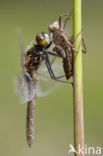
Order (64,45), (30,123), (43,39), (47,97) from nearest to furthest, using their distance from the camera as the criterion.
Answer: (64,45), (43,39), (30,123), (47,97)

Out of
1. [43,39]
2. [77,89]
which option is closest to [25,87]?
[43,39]

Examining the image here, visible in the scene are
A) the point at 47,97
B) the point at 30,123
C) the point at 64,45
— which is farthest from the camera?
the point at 47,97

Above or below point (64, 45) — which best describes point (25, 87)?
below

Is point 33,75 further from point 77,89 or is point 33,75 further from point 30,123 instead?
point 77,89

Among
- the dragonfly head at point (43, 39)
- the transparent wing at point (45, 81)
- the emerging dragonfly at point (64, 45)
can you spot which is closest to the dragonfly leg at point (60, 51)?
the emerging dragonfly at point (64, 45)

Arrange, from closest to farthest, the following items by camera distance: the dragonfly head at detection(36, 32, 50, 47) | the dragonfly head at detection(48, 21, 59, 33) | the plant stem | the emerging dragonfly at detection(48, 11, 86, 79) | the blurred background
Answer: the plant stem
the emerging dragonfly at detection(48, 11, 86, 79)
the dragonfly head at detection(48, 21, 59, 33)
the dragonfly head at detection(36, 32, 50, 47)
the blurred background

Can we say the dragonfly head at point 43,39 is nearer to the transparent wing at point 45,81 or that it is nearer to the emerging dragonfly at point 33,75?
the emerging dragonfly at point 33,75

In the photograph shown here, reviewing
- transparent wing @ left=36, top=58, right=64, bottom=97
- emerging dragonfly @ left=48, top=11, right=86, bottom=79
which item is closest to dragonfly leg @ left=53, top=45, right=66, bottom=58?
emerging dragonfly @ left=48, top=11, right=86, bottom=79

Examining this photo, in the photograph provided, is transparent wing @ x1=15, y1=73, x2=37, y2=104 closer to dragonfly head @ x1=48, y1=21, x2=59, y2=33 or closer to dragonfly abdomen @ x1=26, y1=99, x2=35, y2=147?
dragonfly abdomen @ x1=26, y1=99, x2=35, y2=147
